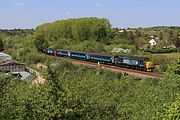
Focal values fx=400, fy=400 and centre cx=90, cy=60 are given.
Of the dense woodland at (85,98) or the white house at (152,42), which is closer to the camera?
the dense woodland at (85,98)

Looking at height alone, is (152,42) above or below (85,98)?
below

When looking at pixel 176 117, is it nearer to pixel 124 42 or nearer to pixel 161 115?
pixel 161 115

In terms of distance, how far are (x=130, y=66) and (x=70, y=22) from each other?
7904 centimetres

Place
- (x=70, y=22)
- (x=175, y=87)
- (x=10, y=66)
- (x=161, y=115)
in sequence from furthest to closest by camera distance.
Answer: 1. (x=70, y=22)
2. (x=10, y=66)
3. (x=175, y=87)
4. (x=161, y=115)

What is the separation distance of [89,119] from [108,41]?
362ft

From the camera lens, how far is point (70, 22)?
138625mm

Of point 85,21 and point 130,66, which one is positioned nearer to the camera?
point 130,66

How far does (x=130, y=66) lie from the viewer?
61.9 metres

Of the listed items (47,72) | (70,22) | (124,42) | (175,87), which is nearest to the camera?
(47,72)

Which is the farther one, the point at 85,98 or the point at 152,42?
the point at 152,42

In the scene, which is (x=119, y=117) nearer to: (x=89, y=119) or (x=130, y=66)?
(x=89, y=119)

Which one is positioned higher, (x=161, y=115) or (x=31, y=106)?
(x=31, y=106)

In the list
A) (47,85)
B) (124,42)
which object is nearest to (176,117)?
(47,85)

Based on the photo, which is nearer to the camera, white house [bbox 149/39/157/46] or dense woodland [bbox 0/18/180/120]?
dense woodland [bbox 0/18/180/120]
